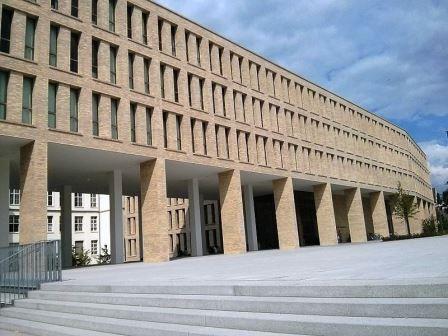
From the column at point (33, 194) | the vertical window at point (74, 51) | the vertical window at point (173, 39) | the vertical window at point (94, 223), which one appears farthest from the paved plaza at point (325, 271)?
the vertical window at point (94, 223)

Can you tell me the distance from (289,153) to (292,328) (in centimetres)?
3391

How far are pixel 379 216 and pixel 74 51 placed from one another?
4325cm

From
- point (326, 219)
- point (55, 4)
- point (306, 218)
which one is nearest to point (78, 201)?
point (306, 218)

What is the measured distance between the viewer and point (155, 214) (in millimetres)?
25422

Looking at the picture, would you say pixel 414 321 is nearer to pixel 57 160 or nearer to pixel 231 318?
pixel 231 318

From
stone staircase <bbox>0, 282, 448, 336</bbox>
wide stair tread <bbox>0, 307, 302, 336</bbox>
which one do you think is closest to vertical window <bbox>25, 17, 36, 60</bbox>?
wide stair tread <bbox>0, 307, 302, 336</bbox>

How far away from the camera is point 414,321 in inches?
182

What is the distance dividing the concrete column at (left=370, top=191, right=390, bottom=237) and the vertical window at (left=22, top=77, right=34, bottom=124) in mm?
44772

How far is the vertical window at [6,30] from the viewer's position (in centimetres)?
2062

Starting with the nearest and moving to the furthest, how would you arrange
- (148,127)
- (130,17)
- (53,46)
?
(53,46) < (148,127) < (130,17)

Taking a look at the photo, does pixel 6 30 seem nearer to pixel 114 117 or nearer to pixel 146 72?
pixel 114 117

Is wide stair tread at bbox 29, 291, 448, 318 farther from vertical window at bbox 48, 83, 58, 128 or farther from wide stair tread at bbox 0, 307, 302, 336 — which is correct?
vertical window at bbox 48, 83, 58, 128

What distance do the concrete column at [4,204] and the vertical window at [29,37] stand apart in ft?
20.1

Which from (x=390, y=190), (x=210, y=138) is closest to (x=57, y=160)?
(x=210, y=138)
